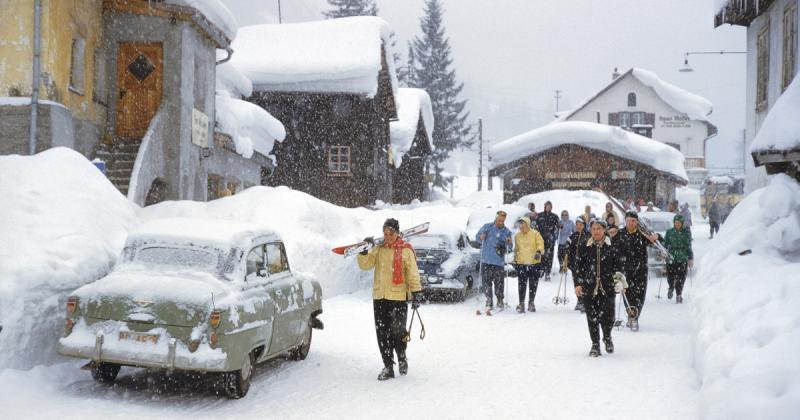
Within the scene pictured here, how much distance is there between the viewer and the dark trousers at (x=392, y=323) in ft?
30.3

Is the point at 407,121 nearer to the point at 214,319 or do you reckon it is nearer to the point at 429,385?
the point at 429,385

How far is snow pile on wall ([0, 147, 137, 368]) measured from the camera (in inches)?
323

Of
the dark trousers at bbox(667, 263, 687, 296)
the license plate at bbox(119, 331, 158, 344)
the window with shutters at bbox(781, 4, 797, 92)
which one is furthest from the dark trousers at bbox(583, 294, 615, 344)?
the window with shutters at bbox(781, 4, 797, 92)

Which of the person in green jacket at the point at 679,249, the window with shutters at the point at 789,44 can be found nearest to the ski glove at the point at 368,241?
the person in green jacket at the point at 679,249

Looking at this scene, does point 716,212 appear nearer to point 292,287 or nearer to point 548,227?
point 548,227

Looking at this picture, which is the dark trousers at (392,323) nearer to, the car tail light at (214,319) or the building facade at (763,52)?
the car tail light at (214,319)

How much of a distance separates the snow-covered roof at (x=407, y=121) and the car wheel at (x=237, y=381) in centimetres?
3155

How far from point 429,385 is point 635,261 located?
17.4 feet

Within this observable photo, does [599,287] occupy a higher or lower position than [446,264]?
higher

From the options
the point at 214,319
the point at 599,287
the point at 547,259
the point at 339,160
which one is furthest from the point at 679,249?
the point at 339,160

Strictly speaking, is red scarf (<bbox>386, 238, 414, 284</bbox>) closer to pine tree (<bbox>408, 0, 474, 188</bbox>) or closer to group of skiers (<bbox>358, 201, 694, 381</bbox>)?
group of skiers (<bbox>358, 201, 694, 381</bbox>)

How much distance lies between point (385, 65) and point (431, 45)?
36.9 m

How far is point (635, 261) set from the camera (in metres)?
12.6

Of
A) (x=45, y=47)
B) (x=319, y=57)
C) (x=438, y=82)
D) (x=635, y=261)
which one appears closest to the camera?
(x=635, y=261)
